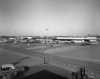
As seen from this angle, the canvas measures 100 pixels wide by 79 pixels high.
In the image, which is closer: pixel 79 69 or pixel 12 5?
pixel 79 69

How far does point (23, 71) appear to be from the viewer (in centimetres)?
152

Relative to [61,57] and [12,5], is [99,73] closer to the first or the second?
[61,57]

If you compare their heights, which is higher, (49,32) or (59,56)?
(49,32)

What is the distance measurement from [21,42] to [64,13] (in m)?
0.81

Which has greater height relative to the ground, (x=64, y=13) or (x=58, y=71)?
(x=64, y=13)

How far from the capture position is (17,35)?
1.65 meters

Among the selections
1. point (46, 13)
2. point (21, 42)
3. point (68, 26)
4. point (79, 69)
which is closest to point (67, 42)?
point (68, 26)

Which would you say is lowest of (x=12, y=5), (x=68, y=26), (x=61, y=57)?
(x=61, y=57)

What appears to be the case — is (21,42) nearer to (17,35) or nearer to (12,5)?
(17,35)

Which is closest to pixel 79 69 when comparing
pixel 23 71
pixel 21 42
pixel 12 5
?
pixel 23 71

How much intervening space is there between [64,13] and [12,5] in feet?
2.69

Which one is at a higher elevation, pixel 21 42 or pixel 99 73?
pixel 21 42

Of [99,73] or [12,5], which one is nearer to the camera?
[99,73]

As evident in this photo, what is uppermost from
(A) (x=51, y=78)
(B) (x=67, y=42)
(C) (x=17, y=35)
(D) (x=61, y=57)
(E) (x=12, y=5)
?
(E) (x=12, y=5)
